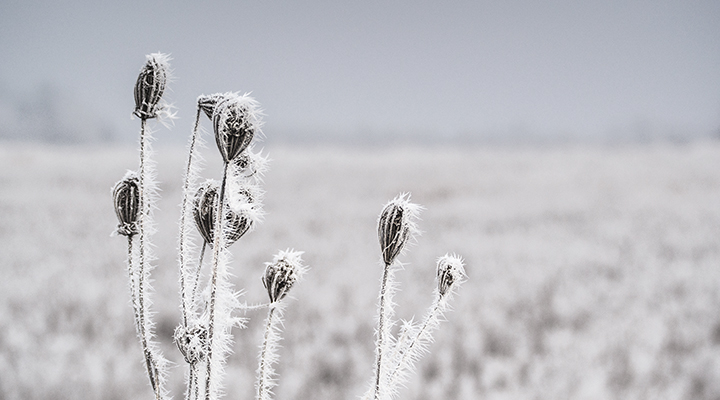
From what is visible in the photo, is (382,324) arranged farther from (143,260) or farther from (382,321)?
(143,260)

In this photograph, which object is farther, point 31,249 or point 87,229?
point 87,229

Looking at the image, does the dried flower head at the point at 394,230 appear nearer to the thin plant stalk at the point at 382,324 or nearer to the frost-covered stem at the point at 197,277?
the thin plant stalk at the point at 382,324

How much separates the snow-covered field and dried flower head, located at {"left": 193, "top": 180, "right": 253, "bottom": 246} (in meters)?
0.10

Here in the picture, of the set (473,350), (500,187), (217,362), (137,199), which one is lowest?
(473,350)

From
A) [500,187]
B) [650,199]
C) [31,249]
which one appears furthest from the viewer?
[500,187]

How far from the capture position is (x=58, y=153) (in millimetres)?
9383

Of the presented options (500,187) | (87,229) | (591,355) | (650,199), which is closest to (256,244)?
(87,229)

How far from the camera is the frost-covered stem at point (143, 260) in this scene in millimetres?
275

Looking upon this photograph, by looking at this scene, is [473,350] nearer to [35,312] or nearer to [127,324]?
[127,324]

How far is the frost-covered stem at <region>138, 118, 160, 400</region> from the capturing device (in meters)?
0.27

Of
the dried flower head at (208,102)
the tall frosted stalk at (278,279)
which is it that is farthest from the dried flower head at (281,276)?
the dried flower head at (208,102)

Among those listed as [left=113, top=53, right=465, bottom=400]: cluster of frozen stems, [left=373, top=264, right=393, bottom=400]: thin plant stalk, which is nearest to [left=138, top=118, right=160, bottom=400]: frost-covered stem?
[left=113, top=53, right=465, bottom=400]: cluster of frozen stems

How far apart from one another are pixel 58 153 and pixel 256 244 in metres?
8.08

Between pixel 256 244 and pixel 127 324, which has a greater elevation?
pixel 256 244
